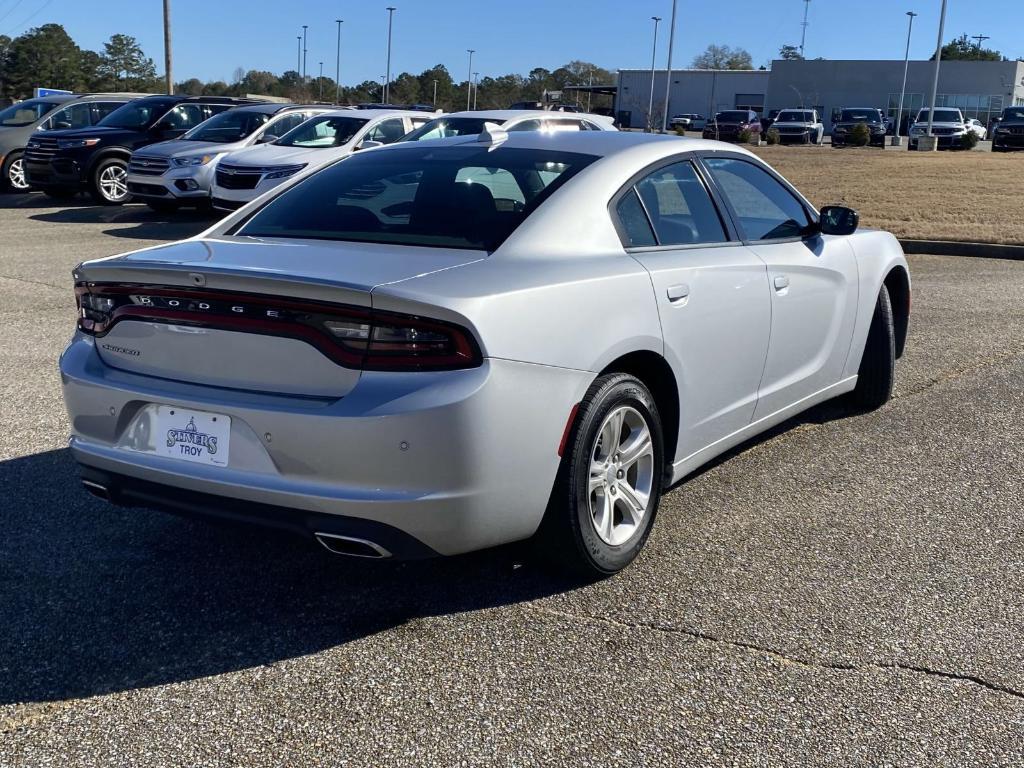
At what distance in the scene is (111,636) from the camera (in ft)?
11.5

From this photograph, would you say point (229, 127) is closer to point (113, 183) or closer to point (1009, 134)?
point (113, 183)

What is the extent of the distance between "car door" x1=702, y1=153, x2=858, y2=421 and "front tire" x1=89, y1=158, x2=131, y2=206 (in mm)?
15329

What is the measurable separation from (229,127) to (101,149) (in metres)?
2.53

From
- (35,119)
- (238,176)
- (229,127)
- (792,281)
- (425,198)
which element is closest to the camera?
(425,198)

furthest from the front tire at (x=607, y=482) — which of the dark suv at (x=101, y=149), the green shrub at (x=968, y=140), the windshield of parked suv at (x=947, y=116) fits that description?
the windshield of parked suv at (x=947, y=116)

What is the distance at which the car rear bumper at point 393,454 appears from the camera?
3.24 meters

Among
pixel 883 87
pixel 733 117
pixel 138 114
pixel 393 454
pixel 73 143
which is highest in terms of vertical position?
pixel 883 87

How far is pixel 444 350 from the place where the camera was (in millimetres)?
3279

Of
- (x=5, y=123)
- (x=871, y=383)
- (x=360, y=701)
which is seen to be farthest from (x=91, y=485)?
(x=5, y=123)

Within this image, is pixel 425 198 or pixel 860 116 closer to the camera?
pixel 425 198

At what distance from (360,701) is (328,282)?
1.19 meters

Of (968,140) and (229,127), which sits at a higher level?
(968,140)

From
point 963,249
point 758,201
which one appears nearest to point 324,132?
point 963,249

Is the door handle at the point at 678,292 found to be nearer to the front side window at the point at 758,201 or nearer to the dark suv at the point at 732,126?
the front side window at the point at 758,201
